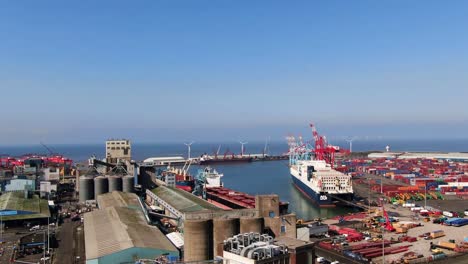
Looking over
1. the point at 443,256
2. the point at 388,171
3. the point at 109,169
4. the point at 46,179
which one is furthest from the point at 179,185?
the point at 388,171

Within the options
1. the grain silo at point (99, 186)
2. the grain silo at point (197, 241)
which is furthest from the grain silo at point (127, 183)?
the grain silo at point (197, 241)

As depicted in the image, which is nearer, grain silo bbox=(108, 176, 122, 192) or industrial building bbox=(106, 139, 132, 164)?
grain silo bbox=(108, 176, 122, 192)

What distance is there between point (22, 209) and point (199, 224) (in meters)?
27.1

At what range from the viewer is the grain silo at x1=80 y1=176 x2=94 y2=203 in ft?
177

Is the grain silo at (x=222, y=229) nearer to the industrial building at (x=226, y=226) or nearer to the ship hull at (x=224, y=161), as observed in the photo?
the industrial building at (x=226, y=226)

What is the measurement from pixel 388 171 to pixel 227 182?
38.0m

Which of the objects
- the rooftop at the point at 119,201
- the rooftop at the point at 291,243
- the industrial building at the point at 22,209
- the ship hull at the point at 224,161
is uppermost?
the rooftop at the point at 291,243

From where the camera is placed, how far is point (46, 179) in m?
67.2

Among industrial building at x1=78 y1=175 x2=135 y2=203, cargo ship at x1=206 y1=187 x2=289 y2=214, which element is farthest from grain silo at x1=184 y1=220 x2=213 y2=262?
industrial building at x1=78 y1=175 x2=135 y2=203

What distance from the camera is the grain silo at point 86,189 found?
2119 inches

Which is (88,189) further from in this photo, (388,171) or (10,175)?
(388,171)

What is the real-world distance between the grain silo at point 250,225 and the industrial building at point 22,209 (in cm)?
2563

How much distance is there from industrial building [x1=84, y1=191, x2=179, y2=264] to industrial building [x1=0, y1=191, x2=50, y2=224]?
8.81 metres

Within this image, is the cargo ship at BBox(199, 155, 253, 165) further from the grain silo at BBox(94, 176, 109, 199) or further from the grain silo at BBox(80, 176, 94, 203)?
the grain silo at BBox(94, 176, 109, 199)
